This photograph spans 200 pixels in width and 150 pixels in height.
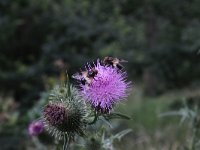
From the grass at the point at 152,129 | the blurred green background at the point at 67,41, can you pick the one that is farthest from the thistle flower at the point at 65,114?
the blurred green background at the point at 67,41

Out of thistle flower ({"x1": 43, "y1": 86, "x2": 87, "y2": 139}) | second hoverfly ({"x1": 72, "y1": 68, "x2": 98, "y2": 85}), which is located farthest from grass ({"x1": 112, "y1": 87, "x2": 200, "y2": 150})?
second hoverfly ({"x1": 72, "y1": 68, "x2": 98, "y2": 85})

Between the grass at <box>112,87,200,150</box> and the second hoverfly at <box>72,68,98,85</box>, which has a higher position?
the grass at <box>112,87,200,150</box>

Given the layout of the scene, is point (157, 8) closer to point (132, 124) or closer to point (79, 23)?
point (79, 23)

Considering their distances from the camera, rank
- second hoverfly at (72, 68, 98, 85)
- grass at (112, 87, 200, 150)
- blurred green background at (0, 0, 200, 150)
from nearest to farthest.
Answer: second hoverfly at (72, 68, 98, 85) → grass at (112, 87, 200, 150) → blurred green background at (0, 0, 200, 150)

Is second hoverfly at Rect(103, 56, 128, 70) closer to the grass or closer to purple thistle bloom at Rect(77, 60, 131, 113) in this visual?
purple thistle bloom at Rect(77, 60, 131, 113)

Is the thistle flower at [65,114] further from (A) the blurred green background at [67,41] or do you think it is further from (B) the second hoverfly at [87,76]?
(A) the blurred green background at [67,41]

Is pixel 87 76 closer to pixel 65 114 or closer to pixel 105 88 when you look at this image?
pixel 105 88

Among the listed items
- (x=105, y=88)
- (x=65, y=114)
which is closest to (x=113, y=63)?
(x=105, y=88)
